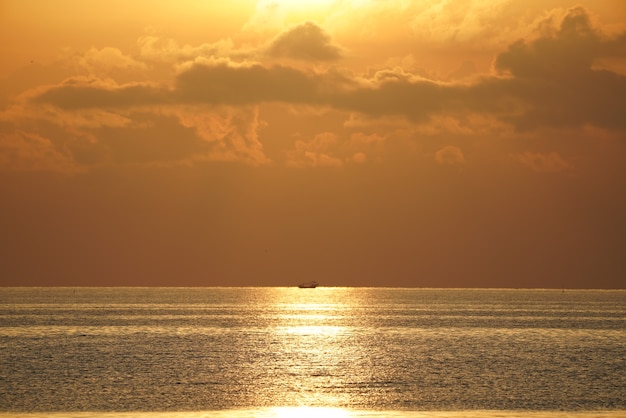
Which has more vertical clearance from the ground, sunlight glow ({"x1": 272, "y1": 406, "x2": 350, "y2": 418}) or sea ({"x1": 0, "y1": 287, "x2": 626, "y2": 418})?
sea ({"x1": 0, "y1": 287, "x2": 626, "y2": 418})

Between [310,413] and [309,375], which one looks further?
[309,375]

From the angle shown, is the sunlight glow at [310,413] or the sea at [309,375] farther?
the sea at [309,375]

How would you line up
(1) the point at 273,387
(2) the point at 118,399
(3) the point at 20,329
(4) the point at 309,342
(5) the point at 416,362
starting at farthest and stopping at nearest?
(3) the point at 20,329, (4) the point at 309,342, (5) the point at 416,362, (1) the point at 273,387, (2) the point at 118,399

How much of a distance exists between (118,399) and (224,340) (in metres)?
72.5

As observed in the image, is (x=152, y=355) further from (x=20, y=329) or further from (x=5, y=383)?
(x=20, y=329)

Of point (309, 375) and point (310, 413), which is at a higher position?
point (309, 375)

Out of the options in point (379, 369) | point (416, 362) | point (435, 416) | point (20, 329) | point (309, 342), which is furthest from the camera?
point (20, 329)

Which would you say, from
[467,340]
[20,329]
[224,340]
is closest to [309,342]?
[224,340]

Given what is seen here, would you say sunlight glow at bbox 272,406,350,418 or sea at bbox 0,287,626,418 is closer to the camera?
sunlight glow at bbox 272,406,350,418

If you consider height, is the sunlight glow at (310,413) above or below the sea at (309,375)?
below

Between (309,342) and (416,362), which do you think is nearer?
(416,362)

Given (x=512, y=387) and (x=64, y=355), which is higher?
(x=64, y=355)

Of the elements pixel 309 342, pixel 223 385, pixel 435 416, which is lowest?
pixel 435 416

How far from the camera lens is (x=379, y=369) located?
95.8 metres
